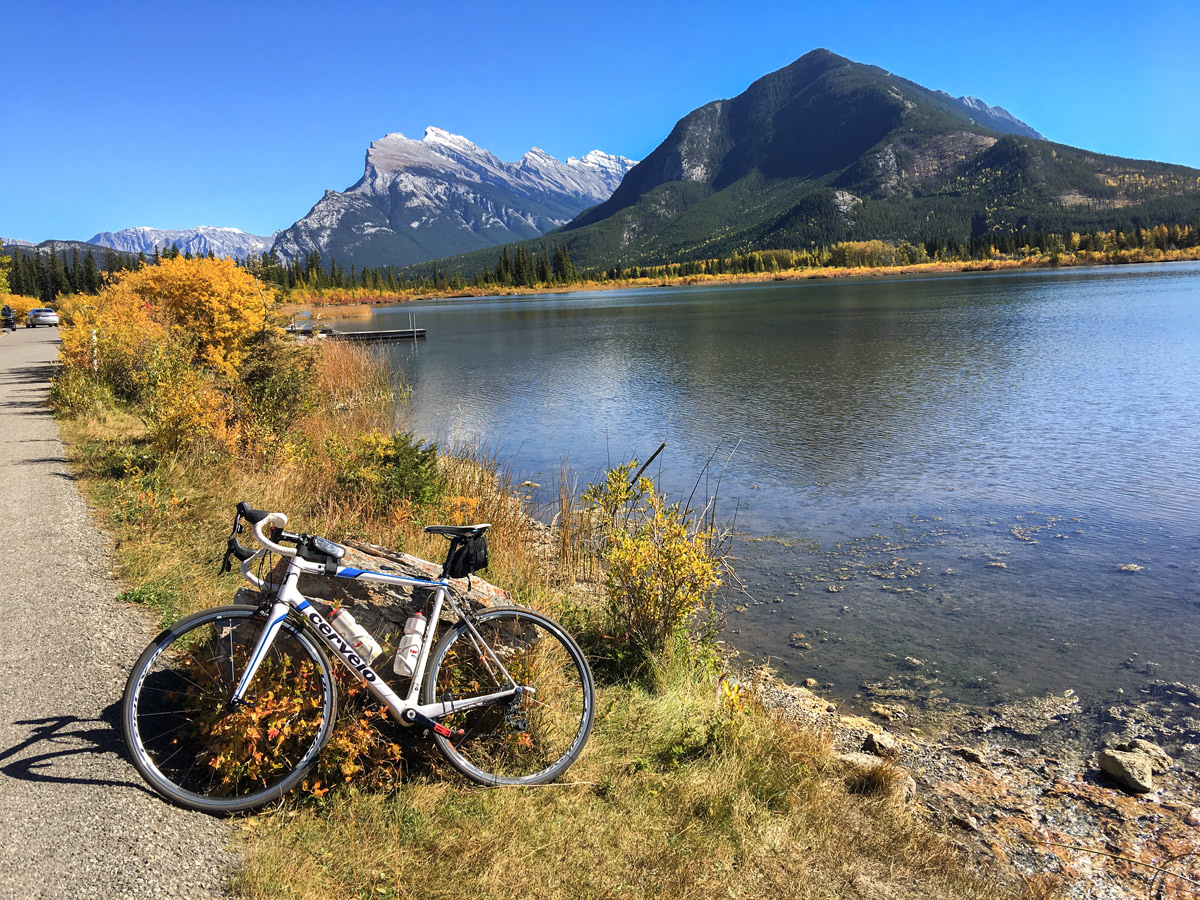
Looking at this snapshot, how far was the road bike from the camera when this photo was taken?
4.06 meters

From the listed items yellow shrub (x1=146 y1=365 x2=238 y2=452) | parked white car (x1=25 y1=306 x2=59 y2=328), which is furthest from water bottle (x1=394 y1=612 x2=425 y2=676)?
A: parked white car (x1=25 y1=306 x2=59 y2=328)

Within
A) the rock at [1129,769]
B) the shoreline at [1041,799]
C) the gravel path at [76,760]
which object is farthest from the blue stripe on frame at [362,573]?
the rock at [1129,769]

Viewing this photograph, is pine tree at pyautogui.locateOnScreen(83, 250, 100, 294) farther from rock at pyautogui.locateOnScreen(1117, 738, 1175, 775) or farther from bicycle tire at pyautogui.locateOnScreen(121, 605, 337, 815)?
rock at pyautogui.locateOnScreen(1117, 738, 1175, 775)

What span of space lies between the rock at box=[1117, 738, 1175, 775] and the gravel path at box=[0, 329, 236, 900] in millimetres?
7025

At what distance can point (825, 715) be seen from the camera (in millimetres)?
7047

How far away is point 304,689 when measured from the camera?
13.9 ft

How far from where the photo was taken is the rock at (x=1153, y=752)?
6.27 m

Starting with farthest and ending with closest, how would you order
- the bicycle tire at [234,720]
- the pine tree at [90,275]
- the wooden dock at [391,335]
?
the pine tree at [90,275] < the wooden dock at [391,335] < the bicycle tire at [234,720]

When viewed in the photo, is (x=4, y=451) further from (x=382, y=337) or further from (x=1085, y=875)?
(x=382, y=337)

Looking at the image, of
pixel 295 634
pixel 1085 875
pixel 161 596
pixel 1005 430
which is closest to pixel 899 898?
pixel 1085 875

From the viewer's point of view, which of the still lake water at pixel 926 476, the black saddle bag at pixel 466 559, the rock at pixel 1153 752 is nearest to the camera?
the black saddle bag at pixel 466 559

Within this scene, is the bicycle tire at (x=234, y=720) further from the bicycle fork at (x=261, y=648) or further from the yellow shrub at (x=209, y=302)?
the yellow shrub at (x=209, y=302)

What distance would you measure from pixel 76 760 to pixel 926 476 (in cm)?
1448

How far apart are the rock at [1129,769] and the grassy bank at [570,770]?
1.90 m
